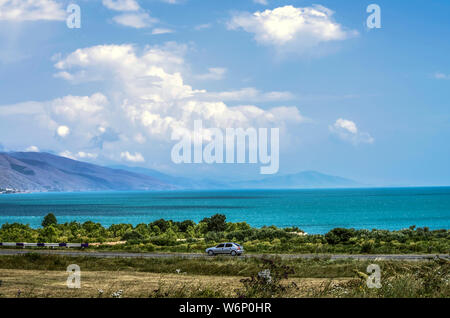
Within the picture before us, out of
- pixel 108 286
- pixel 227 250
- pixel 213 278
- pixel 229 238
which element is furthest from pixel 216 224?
pixel 108 286

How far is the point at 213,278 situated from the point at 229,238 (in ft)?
114

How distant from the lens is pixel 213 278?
24.0m

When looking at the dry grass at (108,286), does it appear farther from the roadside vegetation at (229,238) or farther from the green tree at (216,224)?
the green tree at (216,224)

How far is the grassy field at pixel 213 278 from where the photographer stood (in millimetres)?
13977

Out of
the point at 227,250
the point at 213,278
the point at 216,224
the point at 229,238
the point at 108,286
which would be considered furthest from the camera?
the point at 216,224

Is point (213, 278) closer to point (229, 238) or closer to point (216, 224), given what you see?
point (229, 238)

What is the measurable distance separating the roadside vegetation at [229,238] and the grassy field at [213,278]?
13.0 meters

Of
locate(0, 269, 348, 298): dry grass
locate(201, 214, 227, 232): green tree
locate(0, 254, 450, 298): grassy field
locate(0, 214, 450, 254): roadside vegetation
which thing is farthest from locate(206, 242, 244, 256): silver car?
locate(201, 214, 227, 232): green tree

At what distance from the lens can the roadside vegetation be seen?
4500 centimetres
